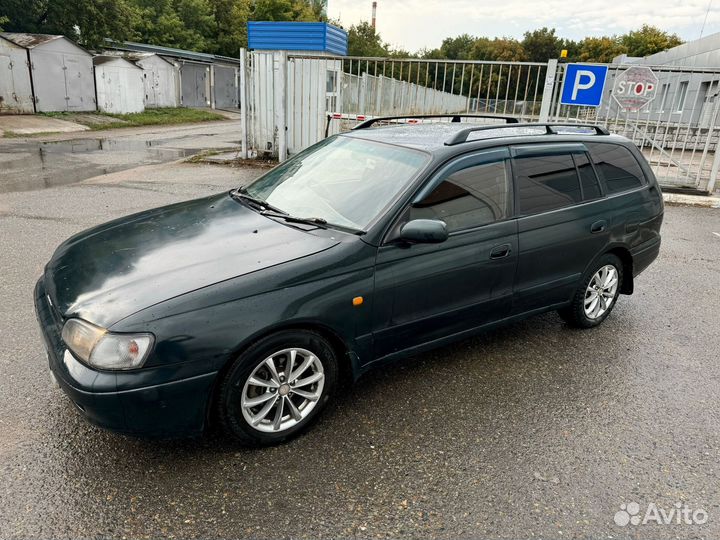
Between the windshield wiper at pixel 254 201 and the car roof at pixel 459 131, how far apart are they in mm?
923

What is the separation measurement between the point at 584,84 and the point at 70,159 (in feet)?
38.6

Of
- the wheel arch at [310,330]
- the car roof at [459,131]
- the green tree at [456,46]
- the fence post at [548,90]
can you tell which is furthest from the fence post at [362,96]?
the green tree at [456,46]

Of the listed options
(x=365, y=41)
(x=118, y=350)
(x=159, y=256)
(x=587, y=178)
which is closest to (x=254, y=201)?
(x=159, y=256)

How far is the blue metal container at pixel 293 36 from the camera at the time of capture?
12.0 metres

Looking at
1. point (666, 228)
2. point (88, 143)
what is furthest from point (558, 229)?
point (88, 143)

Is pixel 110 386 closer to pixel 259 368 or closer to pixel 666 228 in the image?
pixel 259 368

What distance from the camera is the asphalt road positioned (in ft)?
7.58

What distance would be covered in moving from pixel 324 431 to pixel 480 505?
0.94 m

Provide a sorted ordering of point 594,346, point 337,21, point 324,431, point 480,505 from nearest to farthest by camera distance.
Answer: point 480,505, point 324,431, point 594,346, point 337,21

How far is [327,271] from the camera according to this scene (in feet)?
8.98

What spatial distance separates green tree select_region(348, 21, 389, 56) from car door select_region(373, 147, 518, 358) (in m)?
58.2

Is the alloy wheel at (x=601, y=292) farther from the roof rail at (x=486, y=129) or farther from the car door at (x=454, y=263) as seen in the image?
the roof rail at (x=486, y=129)

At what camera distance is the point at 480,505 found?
2432 mm

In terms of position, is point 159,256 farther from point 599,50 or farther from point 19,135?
point 599,50
